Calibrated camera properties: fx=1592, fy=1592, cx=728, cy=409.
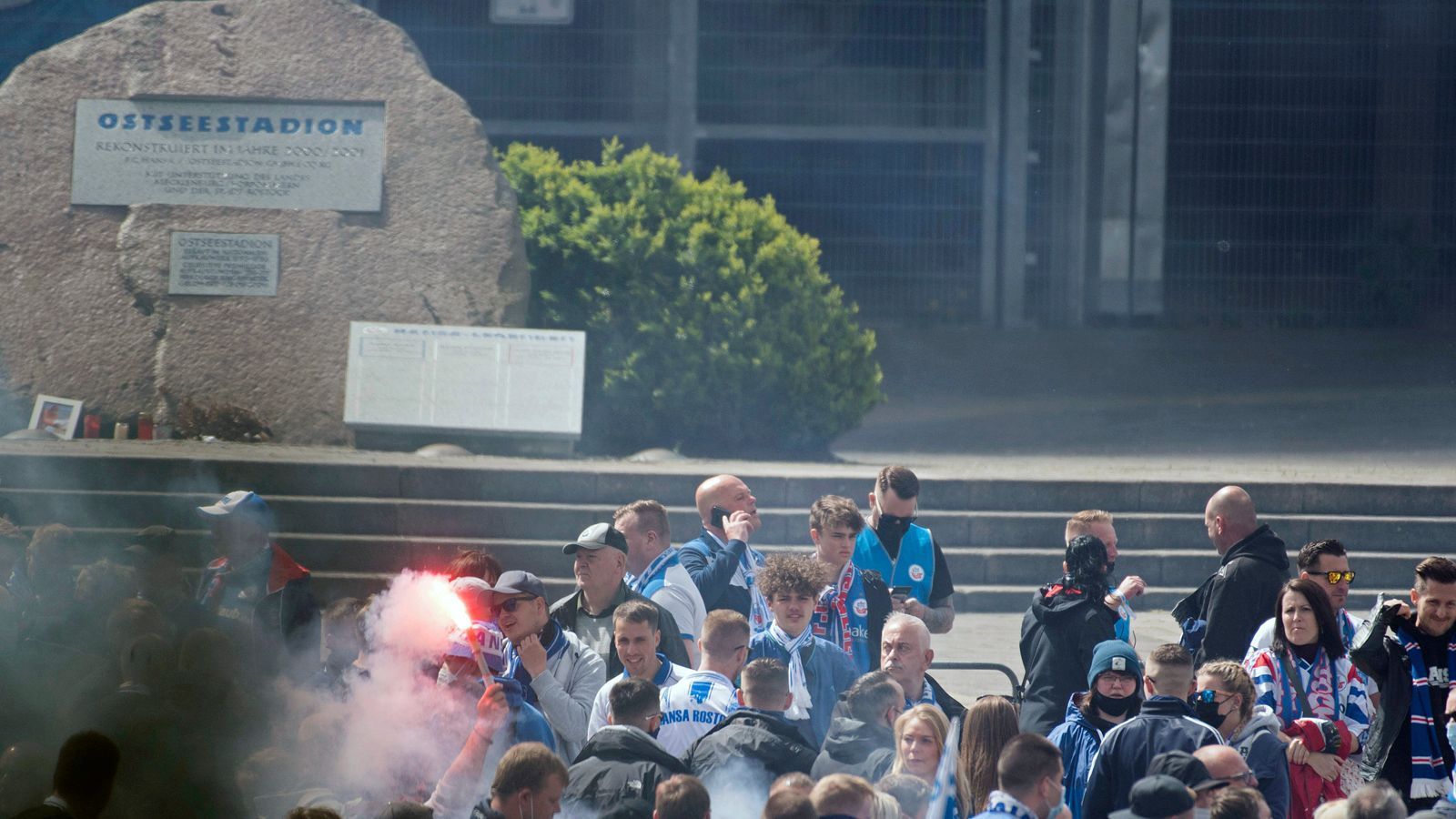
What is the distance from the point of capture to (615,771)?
4.59m

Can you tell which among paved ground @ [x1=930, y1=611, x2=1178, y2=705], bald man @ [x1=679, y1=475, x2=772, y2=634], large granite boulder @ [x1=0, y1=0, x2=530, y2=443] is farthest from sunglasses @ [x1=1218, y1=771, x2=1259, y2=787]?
large granite boulder @ [x1=0, y1=0, x2=530, y2=443]

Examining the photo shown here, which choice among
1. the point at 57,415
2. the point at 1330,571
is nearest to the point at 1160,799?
the point at 1330,571

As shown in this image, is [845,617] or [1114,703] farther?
[845,617]

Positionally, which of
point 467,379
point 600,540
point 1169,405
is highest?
point 467,379

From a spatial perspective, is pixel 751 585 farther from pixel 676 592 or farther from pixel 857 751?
pixel 857 751

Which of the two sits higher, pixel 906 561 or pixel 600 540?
pixel 600 540

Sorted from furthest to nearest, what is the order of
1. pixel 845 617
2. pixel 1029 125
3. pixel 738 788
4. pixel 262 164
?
1. pixel 1029 125
2. pixel 262 164
3. pixel 845 617
4. pixel 738 788

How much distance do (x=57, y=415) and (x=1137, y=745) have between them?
10411 millimetres

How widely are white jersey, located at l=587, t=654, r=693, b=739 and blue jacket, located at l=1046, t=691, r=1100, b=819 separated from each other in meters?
1.28

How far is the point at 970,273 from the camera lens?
21.6m

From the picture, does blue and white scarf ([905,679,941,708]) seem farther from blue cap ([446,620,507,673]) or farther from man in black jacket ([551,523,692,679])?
blue cap ([446,620,507,673])

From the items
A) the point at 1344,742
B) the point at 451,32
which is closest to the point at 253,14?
the point at 451,32

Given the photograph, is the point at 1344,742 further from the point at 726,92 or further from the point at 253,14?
the point at 726,92

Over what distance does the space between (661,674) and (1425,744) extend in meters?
2.73
